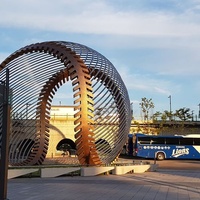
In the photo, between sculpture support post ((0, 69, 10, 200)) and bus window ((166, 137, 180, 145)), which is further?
bus window ((166, 137, 180, 145))

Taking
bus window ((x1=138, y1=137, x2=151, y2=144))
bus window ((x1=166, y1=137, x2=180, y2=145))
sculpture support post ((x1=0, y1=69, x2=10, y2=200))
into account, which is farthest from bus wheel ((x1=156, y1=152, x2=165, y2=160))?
sculpture support post ((x1=0, y1=69, x2=10, y2=200))

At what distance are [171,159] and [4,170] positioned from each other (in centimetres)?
3288

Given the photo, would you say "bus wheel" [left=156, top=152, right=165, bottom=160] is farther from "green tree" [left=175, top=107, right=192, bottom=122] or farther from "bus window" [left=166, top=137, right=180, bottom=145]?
"green tree" [left=175, top=107, right=192, bottom=122]

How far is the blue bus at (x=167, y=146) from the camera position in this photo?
39.2m

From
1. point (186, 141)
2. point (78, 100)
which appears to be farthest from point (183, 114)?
point (78, 100)

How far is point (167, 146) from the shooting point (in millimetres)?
39594

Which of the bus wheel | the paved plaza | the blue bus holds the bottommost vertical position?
the paved plaza

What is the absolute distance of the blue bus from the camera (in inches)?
1543

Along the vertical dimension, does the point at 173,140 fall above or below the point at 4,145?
above

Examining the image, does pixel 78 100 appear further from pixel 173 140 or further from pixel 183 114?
pixel 183 114

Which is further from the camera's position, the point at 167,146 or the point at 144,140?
the point at 167,146

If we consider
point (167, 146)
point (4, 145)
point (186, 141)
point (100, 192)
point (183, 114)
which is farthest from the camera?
point (183, 114)

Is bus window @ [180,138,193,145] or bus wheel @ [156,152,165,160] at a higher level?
bus window @ [180,138,193,145]

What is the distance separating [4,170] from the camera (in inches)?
333
